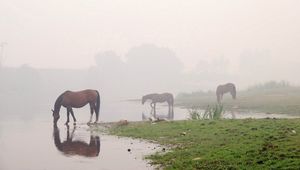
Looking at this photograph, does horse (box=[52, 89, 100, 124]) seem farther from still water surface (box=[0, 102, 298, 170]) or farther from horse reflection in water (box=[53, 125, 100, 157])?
horse reflection in water (box=[53, 125, 100, 157])

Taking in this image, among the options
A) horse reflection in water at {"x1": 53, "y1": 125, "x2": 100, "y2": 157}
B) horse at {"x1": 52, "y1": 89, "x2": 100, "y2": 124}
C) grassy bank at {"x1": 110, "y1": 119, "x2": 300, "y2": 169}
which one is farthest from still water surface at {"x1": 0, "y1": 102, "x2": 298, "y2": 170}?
→ horse at {"x1": 52, "y1": 89, "x2": 100, "y2": 124}

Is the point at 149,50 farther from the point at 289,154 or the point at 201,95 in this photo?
the point at 289,154

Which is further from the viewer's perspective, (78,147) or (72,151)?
(78,147)

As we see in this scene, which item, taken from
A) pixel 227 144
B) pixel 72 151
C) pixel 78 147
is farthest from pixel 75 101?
pixel 227 144

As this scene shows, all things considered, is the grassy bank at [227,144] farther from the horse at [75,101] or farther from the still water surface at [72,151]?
the horse at [75,101]

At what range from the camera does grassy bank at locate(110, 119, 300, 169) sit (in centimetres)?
Answer: 1131

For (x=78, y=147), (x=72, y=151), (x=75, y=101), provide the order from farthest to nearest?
(x=75, y=101)
(x=78, y=147)
(x=72, y=151)

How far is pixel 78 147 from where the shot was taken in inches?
683

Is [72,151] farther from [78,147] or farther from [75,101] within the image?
[75,101]

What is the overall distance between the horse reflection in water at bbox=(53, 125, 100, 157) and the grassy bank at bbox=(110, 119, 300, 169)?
217 cm

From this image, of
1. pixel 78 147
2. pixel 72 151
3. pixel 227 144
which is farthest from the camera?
pixel 78 147

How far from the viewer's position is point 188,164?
1185cm

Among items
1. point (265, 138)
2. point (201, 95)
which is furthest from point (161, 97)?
point (265, 138)

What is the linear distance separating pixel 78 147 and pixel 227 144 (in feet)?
20.2
